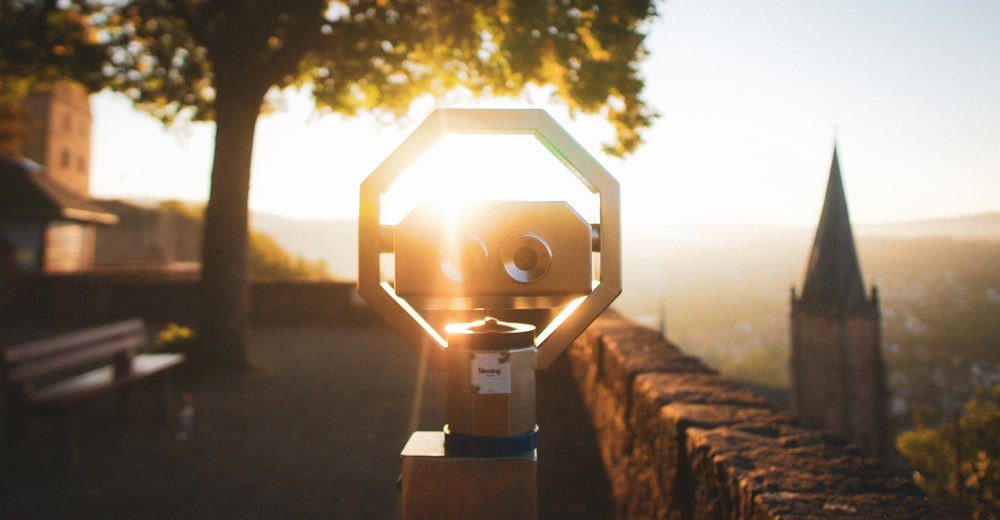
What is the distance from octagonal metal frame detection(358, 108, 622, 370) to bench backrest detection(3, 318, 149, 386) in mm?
4375

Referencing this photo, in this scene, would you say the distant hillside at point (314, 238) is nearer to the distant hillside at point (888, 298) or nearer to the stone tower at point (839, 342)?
the distant hillside at point (888, 298)

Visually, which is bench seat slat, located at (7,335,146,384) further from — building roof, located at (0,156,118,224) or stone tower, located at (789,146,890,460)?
stone tower, located at (789,146,890,460)

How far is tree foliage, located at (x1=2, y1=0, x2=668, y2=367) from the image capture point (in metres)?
6.88

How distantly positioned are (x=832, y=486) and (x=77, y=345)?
18.2ft

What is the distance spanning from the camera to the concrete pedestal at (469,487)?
3.67 feet

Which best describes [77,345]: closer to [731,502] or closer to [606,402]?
[606,402]

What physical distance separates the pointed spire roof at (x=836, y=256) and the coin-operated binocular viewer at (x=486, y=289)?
62.2 metres

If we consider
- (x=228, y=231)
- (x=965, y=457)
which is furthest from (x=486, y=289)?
(x=965, y=457)

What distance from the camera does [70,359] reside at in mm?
4793

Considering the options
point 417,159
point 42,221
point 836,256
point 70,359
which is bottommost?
point 70,359

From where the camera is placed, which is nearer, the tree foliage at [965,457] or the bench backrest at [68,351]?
the bench backrest at [68,351]

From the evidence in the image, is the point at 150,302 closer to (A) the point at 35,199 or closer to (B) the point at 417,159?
(A) the point at 35,199

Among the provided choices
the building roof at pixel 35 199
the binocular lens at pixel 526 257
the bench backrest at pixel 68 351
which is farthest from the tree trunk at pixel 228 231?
the building roof at pixel 35 199

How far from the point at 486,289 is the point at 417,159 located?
31 centimetres
